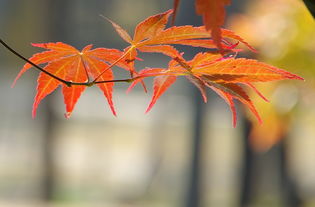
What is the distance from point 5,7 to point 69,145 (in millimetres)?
3601

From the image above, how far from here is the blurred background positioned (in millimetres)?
2381

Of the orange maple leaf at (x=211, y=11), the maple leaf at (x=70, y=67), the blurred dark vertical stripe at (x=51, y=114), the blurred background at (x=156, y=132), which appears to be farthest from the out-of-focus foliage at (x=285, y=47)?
the blurred dark vertical stripe at (x=51, y=114)

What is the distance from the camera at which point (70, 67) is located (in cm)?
74

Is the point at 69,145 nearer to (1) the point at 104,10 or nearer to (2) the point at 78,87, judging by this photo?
(1) the point at 104,10

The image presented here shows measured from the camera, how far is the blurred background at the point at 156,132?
2.38 metres

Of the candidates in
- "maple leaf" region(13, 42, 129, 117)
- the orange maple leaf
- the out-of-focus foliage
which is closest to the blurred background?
the out-of-focus foliage

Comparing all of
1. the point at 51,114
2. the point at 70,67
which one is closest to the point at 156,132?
the point at 51,114

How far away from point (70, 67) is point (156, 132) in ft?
20.9

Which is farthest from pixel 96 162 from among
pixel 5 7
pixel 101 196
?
pixel 5 7

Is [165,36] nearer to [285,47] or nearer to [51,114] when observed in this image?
[285,47]

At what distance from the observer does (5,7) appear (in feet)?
23.4

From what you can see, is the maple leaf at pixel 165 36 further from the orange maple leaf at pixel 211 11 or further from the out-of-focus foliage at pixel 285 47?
the out-of-focus foliage at pixel 285 47

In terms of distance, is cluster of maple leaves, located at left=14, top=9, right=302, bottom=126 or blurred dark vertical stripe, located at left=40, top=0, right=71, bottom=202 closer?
cluster of maple leaves, located at left=14, top=9, right=302, bottom=126

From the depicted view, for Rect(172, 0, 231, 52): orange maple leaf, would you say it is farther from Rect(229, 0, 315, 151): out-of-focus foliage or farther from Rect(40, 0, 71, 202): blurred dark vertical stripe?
Rect(40, 0, 71, 202): blurred dark vertical stripe
